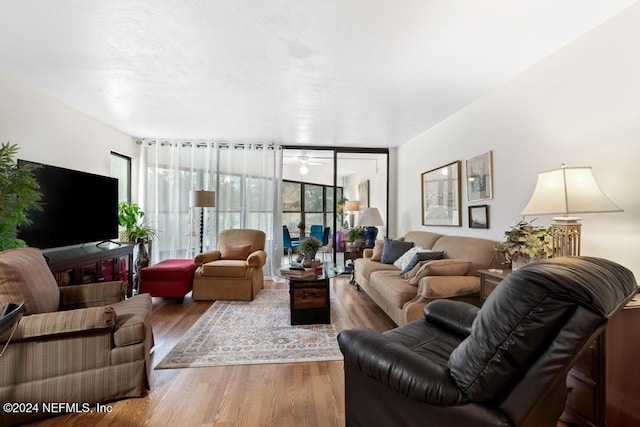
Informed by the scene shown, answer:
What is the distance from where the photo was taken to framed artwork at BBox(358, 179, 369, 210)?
6906mm

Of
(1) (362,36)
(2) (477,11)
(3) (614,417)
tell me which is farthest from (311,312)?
(2) (477,11)

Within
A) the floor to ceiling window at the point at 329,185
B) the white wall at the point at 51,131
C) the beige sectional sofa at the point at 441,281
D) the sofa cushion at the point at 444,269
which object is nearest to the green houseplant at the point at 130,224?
A: the white wall at the point at 51,131

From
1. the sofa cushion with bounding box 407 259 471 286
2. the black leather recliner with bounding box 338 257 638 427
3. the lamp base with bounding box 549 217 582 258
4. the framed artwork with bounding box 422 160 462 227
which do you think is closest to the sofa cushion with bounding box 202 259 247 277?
the sofa cushion with bounding box 407 259 471 286

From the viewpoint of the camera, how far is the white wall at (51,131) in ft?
9.13

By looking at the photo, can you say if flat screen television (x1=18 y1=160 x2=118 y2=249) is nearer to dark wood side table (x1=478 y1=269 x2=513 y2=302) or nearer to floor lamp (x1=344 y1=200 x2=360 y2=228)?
dark wood side table (x1=478 y1=269 x2=513 y2=302)

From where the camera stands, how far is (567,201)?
1721mm

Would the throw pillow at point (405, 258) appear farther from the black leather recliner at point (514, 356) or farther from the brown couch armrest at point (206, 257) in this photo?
the brown couch armrest at point (206, 257)

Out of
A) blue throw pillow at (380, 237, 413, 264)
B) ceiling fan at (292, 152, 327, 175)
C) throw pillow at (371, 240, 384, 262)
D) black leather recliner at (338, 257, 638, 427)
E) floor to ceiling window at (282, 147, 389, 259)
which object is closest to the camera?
black leather recliner at (338, 257, 638, 427)

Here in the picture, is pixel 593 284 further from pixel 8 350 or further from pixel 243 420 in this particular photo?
pixel 8 350

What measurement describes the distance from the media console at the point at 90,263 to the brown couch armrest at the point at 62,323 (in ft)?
3.84

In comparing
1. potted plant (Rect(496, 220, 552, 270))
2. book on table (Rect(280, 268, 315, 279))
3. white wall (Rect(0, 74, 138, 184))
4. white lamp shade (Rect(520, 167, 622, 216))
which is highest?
white wall (Rect(0, 74, 138, 184))

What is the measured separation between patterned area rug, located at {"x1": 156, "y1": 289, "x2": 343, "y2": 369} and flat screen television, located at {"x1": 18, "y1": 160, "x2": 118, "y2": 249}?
1.65 metres

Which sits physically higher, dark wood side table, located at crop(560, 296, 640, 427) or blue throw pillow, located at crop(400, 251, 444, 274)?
blue throw pillow, located at crop(400, 251, 444, 274)

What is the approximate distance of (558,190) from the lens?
1770mm
